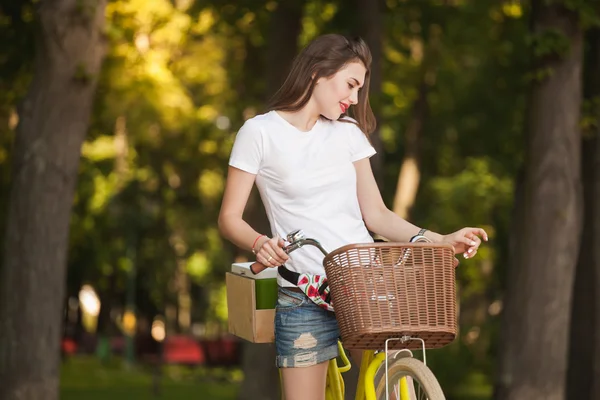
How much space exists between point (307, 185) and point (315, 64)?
46cm

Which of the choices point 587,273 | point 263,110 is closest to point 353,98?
point 263,110

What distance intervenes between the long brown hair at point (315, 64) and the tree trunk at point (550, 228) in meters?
8.53

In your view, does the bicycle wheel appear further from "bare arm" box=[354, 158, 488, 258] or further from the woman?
"bare arm" box=[354, 158, 488, 258]

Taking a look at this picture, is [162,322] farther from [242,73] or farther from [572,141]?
[572,141]

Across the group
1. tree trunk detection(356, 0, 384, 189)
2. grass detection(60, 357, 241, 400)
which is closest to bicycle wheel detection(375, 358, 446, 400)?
tree trunk detection(356, 0, 384, 189)

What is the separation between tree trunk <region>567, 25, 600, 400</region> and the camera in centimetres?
1612

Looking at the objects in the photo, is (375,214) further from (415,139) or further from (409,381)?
(415,139)

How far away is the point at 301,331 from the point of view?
5.00m

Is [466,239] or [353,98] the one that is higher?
[353,98]

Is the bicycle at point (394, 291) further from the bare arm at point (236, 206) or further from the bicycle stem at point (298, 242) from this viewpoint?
the bare arm at point (236, 206)

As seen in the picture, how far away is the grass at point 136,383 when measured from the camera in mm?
24831

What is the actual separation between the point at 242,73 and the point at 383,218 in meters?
17.8

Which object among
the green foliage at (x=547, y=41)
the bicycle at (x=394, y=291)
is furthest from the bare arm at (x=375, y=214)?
the green foliage at (x=547, y=41)

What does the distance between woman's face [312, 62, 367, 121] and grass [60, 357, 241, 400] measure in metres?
19.1
